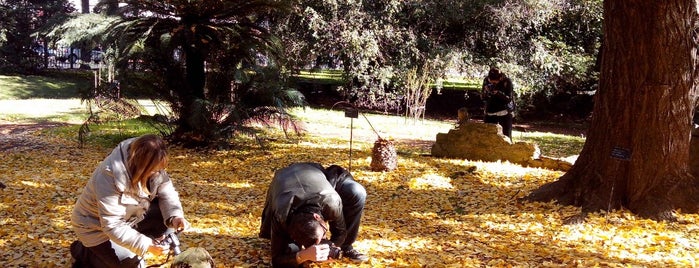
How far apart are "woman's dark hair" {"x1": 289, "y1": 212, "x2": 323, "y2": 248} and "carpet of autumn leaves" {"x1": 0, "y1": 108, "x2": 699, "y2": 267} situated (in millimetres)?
784

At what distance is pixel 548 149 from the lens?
38.1ft

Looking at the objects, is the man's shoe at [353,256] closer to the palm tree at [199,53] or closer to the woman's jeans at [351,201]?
the woman's jeans at [351,201]

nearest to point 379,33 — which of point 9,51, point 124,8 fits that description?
point 124,8

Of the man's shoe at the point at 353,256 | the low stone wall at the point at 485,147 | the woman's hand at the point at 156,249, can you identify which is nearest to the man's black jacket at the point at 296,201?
the man's shoe at the point at 353,256

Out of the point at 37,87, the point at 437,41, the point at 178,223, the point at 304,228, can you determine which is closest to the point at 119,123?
the point at 178,223

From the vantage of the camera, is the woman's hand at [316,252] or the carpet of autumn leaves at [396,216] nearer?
the woman's hand at [316,252]

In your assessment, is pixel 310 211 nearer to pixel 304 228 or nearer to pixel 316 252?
pixel 304 228

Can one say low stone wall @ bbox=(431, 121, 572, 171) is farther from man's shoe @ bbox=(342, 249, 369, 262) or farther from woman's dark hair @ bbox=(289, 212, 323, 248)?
woman's dark hair @ bbox=(289, 212, 323, 248)

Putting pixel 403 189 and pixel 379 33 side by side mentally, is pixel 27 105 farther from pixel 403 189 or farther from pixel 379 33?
pixel 403 189

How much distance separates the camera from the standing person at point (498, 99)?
30.3 feet

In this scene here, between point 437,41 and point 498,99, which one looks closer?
point 498,99

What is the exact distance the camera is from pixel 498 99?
9.33 metres

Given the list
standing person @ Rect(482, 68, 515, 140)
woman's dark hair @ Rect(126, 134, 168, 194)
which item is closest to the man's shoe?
woman's dark hair @ Rect(126, 134, 168, 194)

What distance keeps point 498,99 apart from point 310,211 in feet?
21.9
